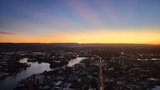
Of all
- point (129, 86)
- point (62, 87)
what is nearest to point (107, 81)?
point (129, 86)

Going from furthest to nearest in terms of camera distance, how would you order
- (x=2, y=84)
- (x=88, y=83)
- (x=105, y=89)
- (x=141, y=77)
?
1. (x=141, y=77)
2. (x=2, y=84)
3. (x=88, y=83)
4. (x=105, y=89)

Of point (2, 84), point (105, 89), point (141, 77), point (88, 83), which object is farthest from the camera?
point (141, 77)

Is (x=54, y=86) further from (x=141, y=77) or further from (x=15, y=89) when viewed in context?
(x=141, y=77)

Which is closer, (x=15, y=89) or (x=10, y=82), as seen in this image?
(x=15, y=89)

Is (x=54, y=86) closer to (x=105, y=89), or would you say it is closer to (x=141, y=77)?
(x=105, y=89)

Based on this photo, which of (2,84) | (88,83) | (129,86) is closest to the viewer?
(129,86)

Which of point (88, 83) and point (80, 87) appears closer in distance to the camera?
point (80, 87)

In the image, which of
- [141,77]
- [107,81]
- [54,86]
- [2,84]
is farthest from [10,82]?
[141,77]

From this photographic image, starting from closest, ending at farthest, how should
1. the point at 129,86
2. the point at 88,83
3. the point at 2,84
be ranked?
the point at 129,86
the point at 88,83
the point at 2,84
